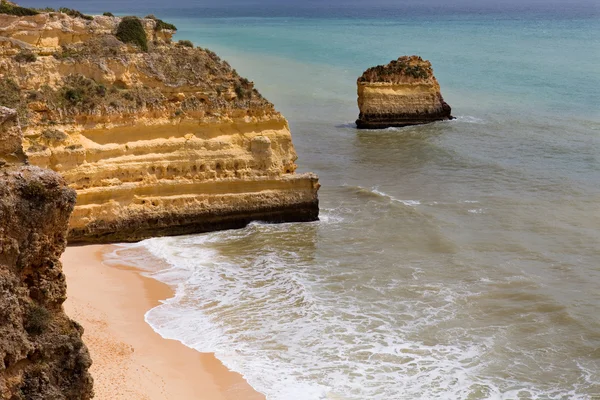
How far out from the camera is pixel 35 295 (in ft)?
32.6

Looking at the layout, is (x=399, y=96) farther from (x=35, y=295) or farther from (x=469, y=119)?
(x=35, y=295)

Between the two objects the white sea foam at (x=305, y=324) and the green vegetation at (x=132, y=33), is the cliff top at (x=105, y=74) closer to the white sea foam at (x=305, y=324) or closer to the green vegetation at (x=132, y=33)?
the green vegetation at (x=132, y=33)

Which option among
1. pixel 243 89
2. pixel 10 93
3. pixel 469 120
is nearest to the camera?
pixel 10 93

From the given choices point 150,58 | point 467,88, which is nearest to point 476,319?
point 150,58

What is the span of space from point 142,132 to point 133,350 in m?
8.12

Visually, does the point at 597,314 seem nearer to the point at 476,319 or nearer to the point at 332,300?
the point at 476,319

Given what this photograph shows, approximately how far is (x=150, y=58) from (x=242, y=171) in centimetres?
414

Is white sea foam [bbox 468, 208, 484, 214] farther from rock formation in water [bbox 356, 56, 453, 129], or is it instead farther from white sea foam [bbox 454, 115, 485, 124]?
white sea foam [bbox 454, 115, 485, 124]

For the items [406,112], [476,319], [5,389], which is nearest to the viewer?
[5,389]

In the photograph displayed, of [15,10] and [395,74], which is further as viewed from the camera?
[395,74]

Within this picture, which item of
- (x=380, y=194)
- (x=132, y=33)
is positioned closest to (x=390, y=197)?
→ (x=380, y=194)

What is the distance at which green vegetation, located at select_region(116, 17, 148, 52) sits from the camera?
2520cm

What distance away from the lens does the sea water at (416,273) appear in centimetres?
1642

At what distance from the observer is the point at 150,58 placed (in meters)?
24.1
